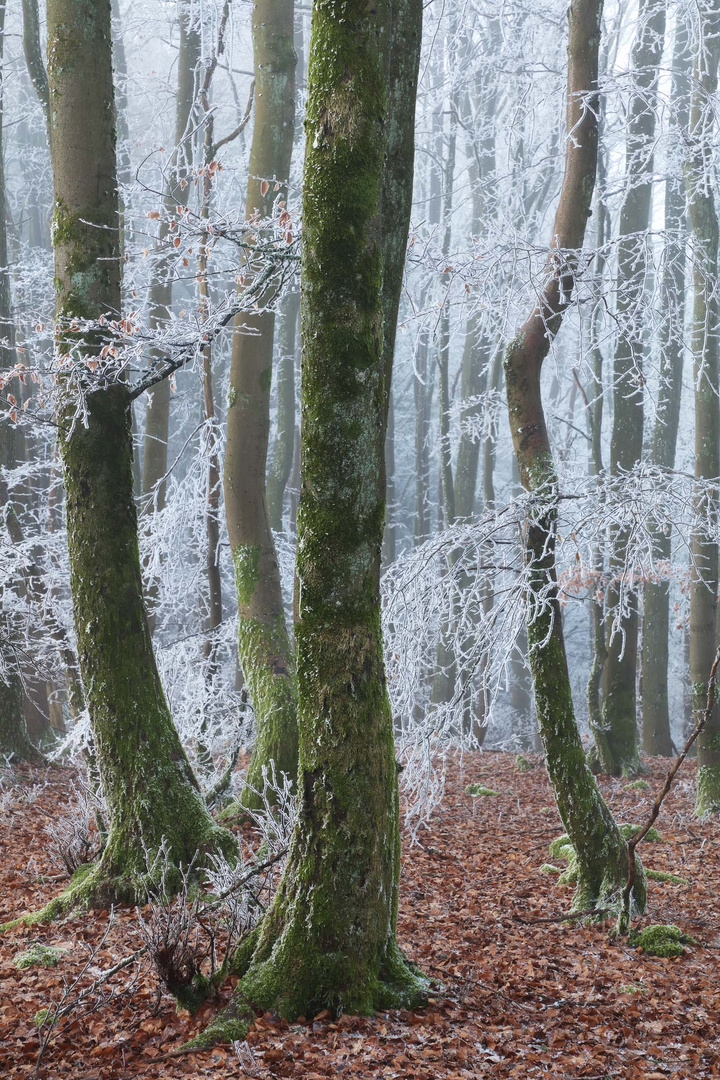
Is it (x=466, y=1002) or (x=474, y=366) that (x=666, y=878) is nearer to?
(x=466, y=1002)

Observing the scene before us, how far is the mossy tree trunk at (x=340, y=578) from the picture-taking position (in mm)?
3105

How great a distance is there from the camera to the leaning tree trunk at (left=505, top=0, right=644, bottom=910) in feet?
16.3

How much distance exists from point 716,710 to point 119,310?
255 inches

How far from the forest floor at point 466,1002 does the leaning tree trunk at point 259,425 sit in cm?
213

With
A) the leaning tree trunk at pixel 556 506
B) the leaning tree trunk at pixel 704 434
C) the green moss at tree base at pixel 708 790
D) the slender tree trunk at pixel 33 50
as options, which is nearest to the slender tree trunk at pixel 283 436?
the slender tree trunk at pixel 33 50

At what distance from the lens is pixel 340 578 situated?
10.4ft

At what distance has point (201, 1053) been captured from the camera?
288cm

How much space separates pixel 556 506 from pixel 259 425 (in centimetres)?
297

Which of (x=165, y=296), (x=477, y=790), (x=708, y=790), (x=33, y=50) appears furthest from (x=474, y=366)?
(x=708, y=790)

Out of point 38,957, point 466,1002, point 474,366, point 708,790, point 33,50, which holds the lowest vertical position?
point 708,790

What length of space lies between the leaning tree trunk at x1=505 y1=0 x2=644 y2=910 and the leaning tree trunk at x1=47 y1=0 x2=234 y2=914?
213 cm

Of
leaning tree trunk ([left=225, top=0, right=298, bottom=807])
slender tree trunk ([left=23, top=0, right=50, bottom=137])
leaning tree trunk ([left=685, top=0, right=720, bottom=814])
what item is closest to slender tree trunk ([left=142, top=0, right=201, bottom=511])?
slender tree trunk ([left=23, top=0, right=50, bottom=137])

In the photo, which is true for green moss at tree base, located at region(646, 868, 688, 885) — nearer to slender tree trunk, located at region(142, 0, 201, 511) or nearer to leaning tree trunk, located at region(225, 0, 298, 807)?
leaning tree trunk, located at region(225, 0, 298, 807)

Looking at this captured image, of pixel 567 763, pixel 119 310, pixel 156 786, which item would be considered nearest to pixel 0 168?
pixel 119 310
